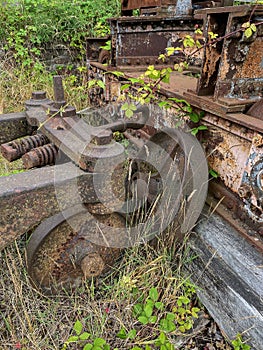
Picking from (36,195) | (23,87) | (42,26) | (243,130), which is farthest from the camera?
(42,26)

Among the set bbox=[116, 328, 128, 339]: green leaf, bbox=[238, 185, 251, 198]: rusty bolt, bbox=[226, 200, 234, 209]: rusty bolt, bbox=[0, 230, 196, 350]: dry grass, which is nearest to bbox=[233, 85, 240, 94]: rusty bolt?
bbox=[238, 185, 251, 198]: rusty bolt

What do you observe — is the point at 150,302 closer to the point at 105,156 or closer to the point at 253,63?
the point at 105,156

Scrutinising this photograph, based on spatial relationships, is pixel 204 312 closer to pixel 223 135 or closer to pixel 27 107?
pixel 223 135

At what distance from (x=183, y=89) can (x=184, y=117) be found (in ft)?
1.05

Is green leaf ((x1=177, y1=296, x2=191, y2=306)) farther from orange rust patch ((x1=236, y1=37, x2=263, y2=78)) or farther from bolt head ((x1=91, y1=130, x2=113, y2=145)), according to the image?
orange rust patch ((x1=236, y1=37, x2=263, y2=78))

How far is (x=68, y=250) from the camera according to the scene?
5.88ft

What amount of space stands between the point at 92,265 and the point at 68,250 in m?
0.17

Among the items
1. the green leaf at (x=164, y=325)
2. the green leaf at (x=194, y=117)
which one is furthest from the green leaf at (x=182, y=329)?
the green leaf at (x=194, y=117)

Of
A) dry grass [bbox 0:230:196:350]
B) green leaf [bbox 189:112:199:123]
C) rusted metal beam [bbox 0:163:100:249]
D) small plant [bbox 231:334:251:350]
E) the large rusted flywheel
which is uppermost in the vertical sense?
green leaf [bbox 189:112:199:123]

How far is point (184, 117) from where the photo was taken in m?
2.04

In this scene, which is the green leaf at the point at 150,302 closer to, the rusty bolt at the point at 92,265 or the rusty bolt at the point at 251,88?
the rusty bolt at the point at 92,265

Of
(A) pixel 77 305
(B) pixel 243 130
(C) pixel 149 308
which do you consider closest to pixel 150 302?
(C) pixel 149 308

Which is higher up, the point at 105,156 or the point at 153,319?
the point at 105,156

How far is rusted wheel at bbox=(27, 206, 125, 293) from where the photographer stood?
1.68 m
